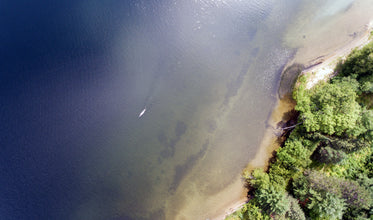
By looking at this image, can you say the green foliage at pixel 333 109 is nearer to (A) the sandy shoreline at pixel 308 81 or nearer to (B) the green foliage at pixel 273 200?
(A) the sandy shoreline at pixel 308 81

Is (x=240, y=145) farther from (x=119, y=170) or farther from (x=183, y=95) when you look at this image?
(x=119, y=170)

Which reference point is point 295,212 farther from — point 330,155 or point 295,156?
point 330,155

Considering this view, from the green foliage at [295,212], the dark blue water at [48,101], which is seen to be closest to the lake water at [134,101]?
the dark blue water at [48,101]

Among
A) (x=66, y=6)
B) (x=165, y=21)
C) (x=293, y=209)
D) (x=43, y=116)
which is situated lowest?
(x=293, y=209)

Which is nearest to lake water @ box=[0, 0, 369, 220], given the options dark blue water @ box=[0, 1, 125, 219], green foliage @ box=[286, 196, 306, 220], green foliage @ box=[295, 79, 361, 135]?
dark blue water @ box=[0, 1, 125, 219]

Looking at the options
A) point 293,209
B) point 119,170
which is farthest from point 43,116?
point 293,209

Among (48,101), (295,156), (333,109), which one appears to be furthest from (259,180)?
(48,101)
